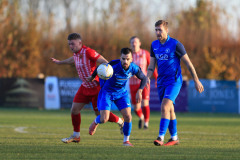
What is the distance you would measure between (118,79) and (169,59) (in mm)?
994

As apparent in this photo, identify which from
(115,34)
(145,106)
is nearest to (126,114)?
(145,106)

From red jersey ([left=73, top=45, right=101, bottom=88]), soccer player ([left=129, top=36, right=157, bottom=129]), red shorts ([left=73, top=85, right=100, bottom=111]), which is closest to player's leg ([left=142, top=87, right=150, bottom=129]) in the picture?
soccer player ([left=129, top=36, right=157, bottom=129])

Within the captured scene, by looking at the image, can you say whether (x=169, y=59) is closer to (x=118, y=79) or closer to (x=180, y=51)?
(x=180, y=51)

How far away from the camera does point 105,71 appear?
345 inches

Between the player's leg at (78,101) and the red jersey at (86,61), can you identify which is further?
the player's leg at (78,101)

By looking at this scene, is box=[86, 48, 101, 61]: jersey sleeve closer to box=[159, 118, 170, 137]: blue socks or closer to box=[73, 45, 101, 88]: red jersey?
box=[73, 45, 101, 88]: red jersey

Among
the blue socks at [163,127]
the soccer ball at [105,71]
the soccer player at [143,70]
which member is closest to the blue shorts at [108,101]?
the soccer ball at [105,71]

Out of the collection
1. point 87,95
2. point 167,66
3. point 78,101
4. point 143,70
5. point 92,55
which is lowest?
point 78,101

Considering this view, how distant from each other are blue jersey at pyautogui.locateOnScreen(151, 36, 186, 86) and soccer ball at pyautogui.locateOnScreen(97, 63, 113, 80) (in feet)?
3.34

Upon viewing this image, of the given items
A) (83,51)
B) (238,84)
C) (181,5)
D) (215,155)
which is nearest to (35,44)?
(181,5)

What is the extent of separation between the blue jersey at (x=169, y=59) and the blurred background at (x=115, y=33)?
22.8m

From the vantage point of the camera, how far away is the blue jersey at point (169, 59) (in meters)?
9.16

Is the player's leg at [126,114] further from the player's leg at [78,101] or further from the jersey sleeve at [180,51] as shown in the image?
the jersey sleeve at [180,51]

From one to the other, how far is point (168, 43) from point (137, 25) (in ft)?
89.8
